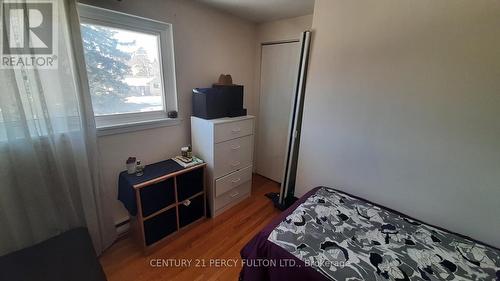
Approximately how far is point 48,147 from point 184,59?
4.21ft

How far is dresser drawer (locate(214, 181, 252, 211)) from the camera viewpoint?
6.91 feet

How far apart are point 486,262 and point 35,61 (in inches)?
108

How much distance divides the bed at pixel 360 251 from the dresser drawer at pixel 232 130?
3.19ft

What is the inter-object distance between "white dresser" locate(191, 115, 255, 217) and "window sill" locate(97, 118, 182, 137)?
0.23 m

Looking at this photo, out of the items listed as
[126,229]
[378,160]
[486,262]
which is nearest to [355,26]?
[378,160]

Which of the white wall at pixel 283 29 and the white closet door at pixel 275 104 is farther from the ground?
the white wall at pixel 283 29

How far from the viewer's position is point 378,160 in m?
1.52

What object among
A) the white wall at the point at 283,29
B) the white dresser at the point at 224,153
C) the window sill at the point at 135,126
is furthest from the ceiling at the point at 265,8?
the window sill at the point at 135,126

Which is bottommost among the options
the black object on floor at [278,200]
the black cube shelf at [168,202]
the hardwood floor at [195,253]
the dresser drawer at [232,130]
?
the hardwood floor at [195,253]

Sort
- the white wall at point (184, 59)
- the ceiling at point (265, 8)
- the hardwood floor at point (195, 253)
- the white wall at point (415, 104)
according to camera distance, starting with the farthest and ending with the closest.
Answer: the ceiling at point (265, 8) → the white wall at point (184, 59) → the hardwood floor at point (195, 253) → the white wall at point (415, 104)

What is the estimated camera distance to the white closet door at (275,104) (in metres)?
2.43

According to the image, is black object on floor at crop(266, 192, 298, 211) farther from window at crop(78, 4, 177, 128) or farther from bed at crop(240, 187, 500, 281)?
window at crop(78, 4, 177, 128)

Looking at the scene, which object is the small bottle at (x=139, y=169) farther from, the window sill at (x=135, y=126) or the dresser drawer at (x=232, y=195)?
the dresser drawer at (x=232, y=195)

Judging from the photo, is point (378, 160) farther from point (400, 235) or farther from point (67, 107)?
point (67, 107)
